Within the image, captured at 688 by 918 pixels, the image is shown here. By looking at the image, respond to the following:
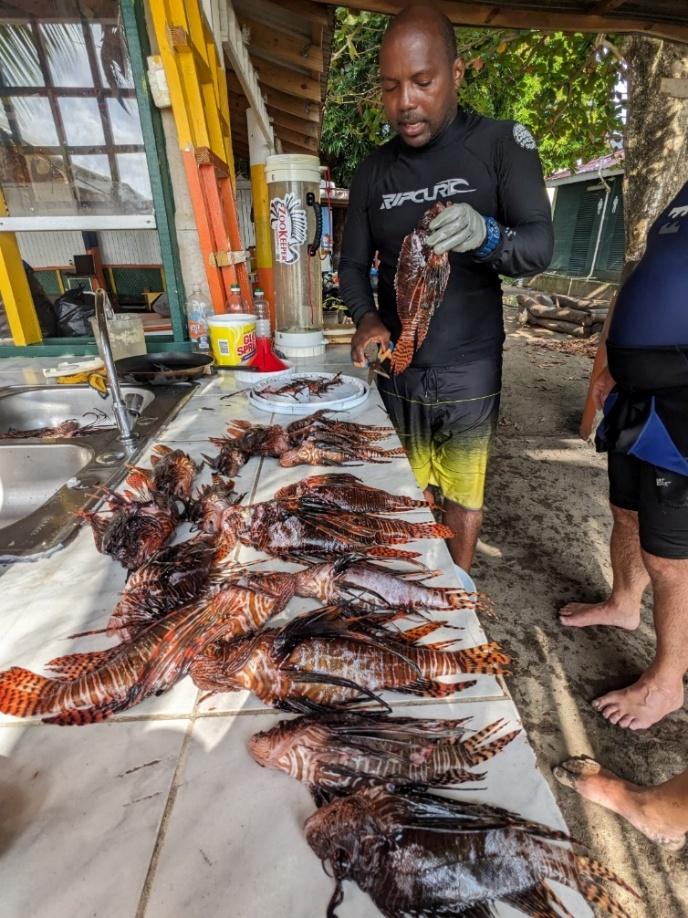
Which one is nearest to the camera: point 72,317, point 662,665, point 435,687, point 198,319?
point 435,687

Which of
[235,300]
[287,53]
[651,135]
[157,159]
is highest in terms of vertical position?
[287,53]

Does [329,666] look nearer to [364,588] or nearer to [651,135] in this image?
[364,588]

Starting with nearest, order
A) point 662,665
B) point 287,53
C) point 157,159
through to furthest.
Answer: point 662,665 < point 157,159 < point 287,53

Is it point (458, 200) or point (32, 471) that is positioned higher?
point (458, 200)

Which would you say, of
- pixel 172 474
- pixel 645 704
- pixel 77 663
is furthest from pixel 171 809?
pixel 645 704

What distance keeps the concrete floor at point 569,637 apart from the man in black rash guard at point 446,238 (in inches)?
29.4

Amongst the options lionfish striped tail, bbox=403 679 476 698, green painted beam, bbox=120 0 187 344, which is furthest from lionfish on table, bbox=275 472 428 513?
green painted beam, bbox=120 0 187 344

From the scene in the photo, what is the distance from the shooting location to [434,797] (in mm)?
734

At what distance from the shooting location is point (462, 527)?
2.71 meters

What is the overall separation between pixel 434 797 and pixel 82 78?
4.37m

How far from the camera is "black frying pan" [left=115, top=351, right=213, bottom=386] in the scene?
2686mm

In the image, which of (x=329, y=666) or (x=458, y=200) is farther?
(x=458, y=200)

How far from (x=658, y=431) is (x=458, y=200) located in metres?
1.31

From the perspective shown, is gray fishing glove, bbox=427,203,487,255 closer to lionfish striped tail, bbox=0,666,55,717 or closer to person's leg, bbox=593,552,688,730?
person's leg, bbox=593,552,688,730
